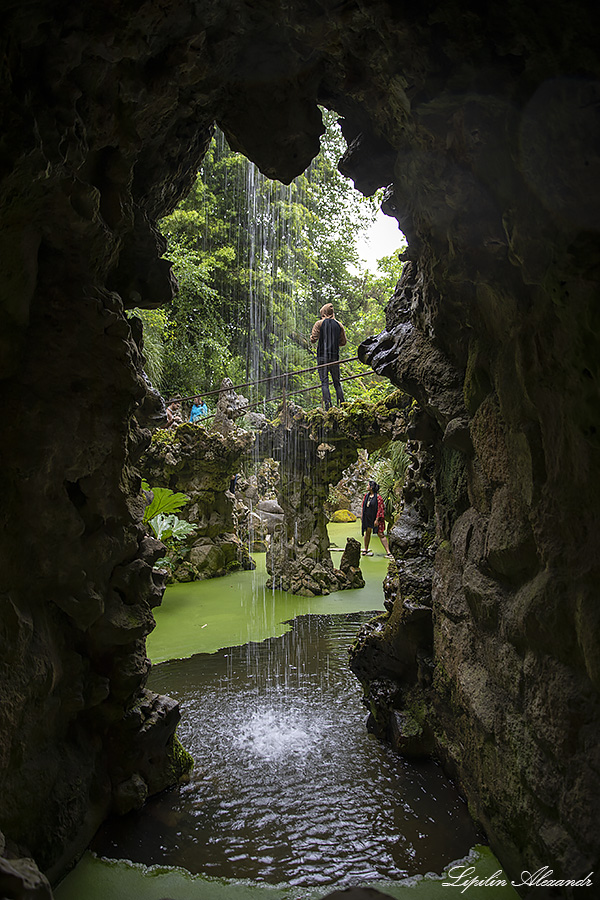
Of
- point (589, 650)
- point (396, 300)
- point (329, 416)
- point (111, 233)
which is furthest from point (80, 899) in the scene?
point (329, 416)

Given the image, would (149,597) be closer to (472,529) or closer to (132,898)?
(132,898)

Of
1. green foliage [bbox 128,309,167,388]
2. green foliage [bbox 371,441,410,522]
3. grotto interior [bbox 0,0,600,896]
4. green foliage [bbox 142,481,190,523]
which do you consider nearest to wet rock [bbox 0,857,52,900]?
grotto interior [bbox 0,0,600,896]

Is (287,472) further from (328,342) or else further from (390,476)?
(390,476)

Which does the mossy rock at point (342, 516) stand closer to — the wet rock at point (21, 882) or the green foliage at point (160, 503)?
the green foliage at point (160, 503)

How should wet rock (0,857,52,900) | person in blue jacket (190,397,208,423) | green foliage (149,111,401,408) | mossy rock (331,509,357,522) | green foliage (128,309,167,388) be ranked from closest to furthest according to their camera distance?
1. wet rock (0,857,52,900)
2. green foliage (128,309,167,388)
3. person in blue jacket (190,397,208,423)
4. green foliage (149,111,401,408)
5. mossy rock (331,509,357,522)

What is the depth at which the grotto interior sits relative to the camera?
1.97 metres

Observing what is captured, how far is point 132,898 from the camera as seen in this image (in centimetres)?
260

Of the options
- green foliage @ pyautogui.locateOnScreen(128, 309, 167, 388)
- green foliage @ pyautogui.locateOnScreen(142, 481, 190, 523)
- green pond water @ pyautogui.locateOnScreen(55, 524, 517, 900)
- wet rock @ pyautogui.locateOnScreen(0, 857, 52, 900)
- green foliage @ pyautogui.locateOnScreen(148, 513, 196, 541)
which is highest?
green foliage @ pyautogui.locateOnScreen(128, 309, 167, 388)

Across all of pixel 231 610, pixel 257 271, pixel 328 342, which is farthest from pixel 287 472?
pixel 257 271

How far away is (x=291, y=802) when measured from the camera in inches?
137

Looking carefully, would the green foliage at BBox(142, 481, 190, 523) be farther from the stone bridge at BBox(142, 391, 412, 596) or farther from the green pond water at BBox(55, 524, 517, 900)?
the green pond water at BBox(55, 524, 517, 900)

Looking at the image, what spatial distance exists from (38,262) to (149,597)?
6.99ft

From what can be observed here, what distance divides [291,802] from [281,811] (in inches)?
4.2

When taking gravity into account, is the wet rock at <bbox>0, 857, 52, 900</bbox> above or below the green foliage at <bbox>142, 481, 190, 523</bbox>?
below
